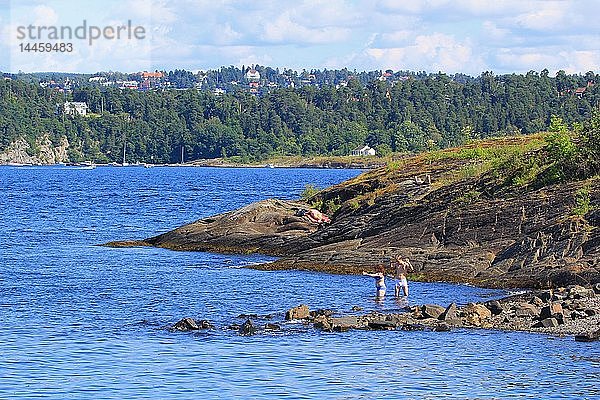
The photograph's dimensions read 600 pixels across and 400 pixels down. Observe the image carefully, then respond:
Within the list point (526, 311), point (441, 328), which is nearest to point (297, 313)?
point (441, 328)

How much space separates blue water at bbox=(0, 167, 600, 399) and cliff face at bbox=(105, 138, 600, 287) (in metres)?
1.94

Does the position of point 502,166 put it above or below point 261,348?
above

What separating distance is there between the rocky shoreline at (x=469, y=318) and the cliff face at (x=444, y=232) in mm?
5123

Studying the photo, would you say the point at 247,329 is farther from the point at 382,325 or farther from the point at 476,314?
the point at 476,314

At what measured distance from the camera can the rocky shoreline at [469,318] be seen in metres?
32.2

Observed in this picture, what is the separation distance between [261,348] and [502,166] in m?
24.4

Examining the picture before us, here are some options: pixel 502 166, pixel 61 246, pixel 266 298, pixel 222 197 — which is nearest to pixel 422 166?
pixel 502 166

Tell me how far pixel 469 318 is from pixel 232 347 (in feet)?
23.6

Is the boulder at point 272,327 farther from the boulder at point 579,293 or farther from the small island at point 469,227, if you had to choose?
the boulder at point 579,293

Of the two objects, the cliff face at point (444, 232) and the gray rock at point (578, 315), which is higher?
the cliff face at point (444, 232)

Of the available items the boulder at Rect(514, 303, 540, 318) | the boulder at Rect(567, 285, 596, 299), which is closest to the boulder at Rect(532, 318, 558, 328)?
the boulder at Rect(514, 303, 540, 318)

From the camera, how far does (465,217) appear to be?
154 ft

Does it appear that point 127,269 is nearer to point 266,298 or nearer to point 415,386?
point 266,298


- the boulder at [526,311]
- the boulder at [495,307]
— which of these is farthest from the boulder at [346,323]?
the boulder at [526,311]
